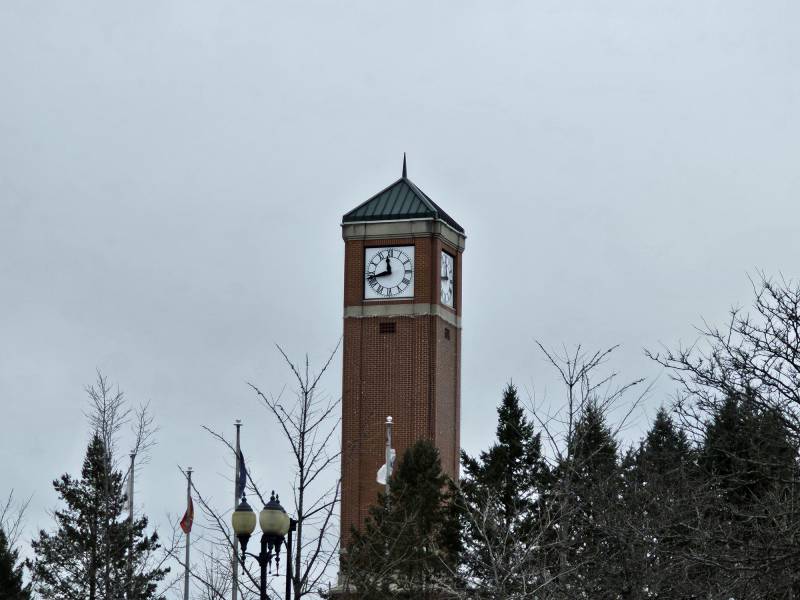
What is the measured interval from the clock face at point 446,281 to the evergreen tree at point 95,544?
27321 mm

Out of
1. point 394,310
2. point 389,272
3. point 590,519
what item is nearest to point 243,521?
point 590,519

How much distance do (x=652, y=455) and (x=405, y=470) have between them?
1371cm

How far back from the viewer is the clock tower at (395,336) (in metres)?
69.0

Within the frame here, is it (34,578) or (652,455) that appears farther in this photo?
(34,578)

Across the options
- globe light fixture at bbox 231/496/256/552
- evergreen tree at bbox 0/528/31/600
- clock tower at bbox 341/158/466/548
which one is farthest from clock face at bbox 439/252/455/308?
globe light fixture at bbox 231/496/256/552

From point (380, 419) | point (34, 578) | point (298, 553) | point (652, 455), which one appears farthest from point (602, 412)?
point (380, 419)

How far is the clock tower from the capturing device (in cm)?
6900

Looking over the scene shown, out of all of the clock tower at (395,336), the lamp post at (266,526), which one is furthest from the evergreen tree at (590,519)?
the clock tower at (395,336)

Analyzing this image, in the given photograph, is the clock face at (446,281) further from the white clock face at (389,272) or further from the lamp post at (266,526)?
the lamp post at (266,526)

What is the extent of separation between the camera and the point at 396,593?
114 ft

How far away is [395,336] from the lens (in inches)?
2761

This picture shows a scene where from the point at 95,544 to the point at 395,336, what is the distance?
3437 cm

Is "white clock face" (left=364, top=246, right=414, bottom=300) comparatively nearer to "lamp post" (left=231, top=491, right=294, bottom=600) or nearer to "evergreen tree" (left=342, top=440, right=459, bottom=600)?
"evergreen tree" (left=342, top=440, right=459, bottom=600)

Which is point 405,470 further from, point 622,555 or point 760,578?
point 760,578
